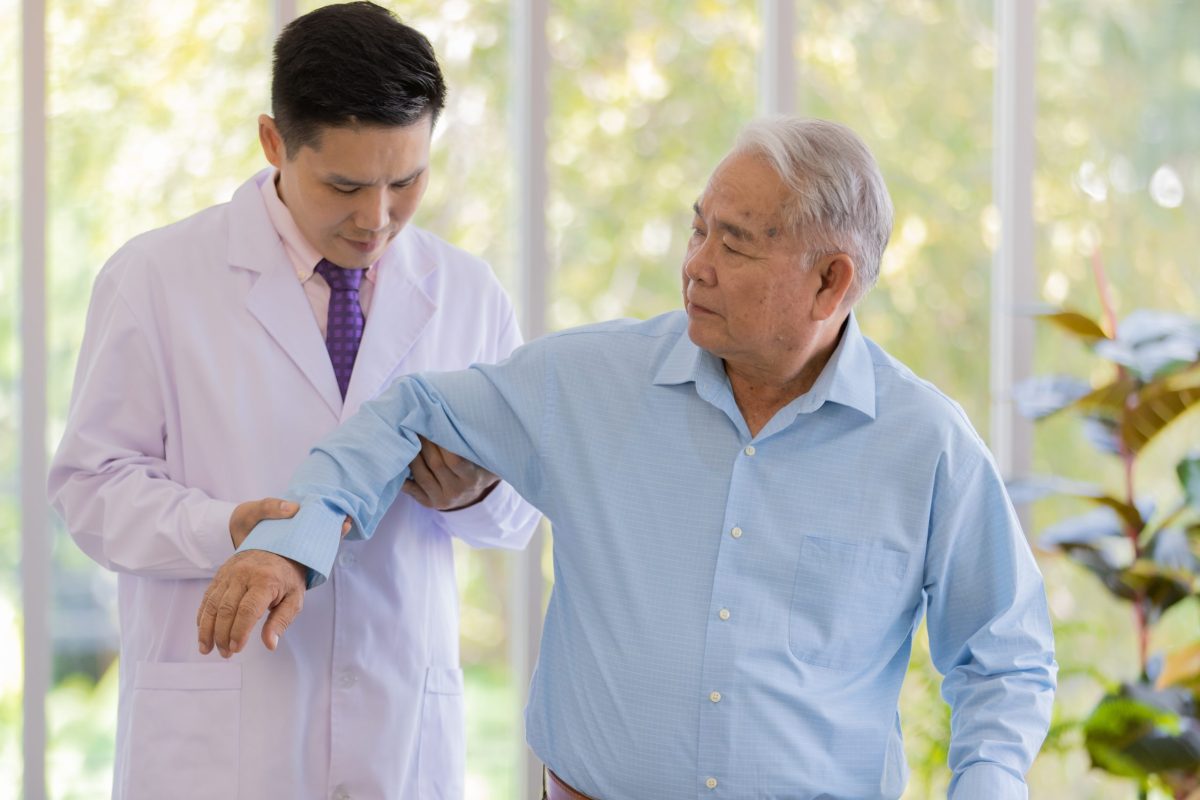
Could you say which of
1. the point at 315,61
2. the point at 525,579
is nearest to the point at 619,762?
the point at 315,61

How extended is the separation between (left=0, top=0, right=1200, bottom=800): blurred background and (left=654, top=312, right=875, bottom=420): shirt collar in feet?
4.01

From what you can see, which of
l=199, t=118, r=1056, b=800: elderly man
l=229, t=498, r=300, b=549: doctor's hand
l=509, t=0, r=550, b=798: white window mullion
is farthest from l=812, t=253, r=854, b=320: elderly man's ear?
l=509, t=0, r=550, b=798: white window mullion

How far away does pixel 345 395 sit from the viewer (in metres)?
1.82

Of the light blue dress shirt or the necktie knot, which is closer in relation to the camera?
the light blue dress shirt

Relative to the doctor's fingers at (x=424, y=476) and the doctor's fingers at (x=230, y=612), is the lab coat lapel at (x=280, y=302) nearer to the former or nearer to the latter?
the doctor's fingers at (x=424, y=476)

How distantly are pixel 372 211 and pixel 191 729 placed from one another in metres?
0.73

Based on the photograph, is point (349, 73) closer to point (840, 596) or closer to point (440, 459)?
point (440, 459)

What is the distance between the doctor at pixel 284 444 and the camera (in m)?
1.67

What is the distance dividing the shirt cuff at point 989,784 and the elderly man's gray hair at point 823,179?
0.63 meters

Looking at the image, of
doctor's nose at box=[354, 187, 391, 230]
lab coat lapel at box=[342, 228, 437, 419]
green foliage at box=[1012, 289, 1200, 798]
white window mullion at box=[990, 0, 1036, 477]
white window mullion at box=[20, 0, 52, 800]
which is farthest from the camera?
white window mullion at box=[990, 0, 1036, 477]

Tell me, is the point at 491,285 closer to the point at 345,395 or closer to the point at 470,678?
the point at 345,395

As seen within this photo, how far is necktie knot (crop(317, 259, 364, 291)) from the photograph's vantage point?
73.3 inches

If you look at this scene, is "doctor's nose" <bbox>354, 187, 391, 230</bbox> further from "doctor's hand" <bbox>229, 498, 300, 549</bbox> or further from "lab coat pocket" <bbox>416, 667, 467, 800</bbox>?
"lab coat pocket" <bbox>416, 667, 467, 800</bbox>

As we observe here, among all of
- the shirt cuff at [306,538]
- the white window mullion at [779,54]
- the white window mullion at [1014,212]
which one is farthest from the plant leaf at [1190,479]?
the shirt cuff at [306,538]
